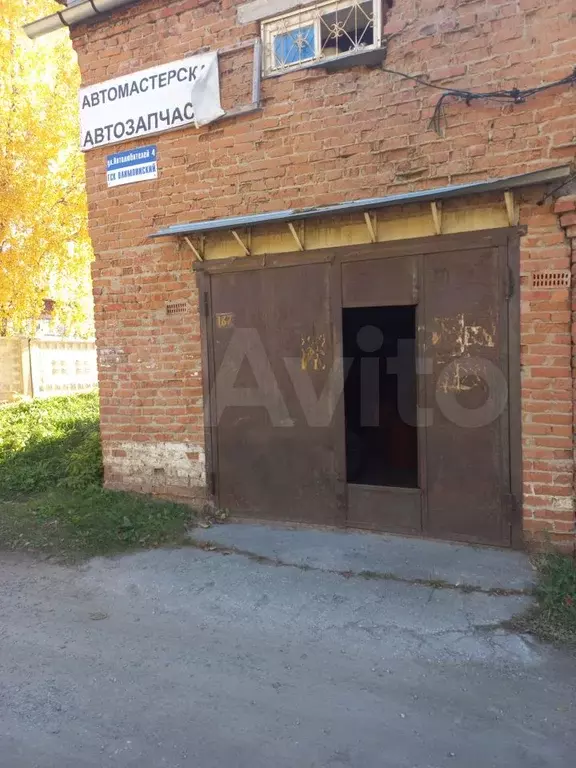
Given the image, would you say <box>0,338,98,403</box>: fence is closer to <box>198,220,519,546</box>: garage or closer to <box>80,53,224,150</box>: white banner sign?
<box>80,53,224,150</box>: white banner sign

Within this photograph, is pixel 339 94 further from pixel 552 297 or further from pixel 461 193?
pixel 552 297

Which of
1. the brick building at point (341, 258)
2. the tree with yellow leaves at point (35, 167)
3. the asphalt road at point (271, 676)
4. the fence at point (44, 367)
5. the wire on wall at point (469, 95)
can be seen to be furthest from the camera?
the fence at point (44, 367)

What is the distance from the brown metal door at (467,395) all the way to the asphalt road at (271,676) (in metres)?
0.86

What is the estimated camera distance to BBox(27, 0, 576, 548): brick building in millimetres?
4344

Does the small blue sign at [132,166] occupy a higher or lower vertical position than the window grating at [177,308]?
higher

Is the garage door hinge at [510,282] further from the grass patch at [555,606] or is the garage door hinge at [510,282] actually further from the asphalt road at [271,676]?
the asphalt road at [271,676]

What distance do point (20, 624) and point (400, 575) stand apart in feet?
8.92

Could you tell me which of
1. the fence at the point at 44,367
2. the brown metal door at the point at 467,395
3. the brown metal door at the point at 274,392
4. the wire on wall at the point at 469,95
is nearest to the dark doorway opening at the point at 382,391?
the brown metal door at the point at 274,392

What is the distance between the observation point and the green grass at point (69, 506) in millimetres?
5242

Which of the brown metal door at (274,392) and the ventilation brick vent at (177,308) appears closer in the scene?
the brown metal door at (274,392)

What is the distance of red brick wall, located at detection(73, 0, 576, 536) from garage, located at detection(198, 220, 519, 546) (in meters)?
0.23

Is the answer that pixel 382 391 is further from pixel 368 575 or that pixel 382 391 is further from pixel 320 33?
pixel 320 33

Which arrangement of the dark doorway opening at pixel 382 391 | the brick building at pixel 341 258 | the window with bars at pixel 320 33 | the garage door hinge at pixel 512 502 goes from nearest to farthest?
the brick building at pixel 341 258, the garage door hinge at pixel 512 502, the window with bars at pixel 320 33, the dark doorway opening at pixel 382 391

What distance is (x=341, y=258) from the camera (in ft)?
16.4
